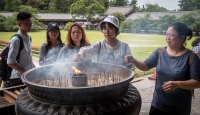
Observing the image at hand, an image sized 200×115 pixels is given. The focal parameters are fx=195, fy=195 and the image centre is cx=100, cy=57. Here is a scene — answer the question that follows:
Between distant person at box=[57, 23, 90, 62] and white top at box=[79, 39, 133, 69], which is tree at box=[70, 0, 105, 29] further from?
white top at box=[79, 39, 133, 69]

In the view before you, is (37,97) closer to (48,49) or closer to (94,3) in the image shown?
(48,49)

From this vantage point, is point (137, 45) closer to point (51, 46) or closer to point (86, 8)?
point (86, 8)

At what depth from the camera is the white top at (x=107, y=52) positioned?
229cm

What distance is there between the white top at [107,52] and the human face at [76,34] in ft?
1.38

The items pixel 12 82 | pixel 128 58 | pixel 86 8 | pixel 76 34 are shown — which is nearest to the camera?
pixel 128 58

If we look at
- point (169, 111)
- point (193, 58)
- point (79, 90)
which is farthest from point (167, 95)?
point (79, 90)

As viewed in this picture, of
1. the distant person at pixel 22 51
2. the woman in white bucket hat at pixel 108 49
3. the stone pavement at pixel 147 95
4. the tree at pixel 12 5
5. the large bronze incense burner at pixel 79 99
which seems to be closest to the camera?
the large bronze incense burner at pixel 79 99

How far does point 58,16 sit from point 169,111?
2155 centimetres

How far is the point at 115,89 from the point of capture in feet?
5.04

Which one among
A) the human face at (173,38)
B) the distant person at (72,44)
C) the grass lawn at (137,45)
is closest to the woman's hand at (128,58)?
the human face at (173,38)

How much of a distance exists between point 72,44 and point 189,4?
7.69 m

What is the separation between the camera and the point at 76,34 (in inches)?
107

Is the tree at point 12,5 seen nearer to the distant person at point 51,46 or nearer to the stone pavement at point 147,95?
the stone pavement at point 147,95

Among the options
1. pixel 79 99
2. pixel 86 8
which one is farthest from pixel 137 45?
pixel 79 99
